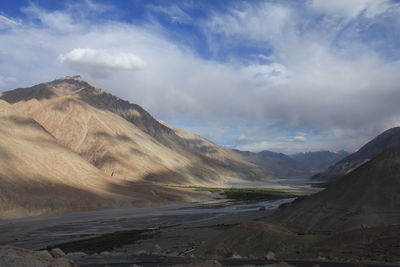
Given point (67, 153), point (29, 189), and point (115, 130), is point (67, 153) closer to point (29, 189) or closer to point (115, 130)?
point (29, 189)

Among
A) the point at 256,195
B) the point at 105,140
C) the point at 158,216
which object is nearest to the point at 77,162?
the point at 158,216

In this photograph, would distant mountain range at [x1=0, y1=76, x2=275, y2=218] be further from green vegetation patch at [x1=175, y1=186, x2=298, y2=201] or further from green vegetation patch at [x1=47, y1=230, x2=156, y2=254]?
green vegetation patch at [x1=47, y1=230, x2=156, y2=254]

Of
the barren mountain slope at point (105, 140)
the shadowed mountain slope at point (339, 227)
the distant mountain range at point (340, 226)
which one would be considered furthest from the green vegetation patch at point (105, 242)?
the barren mountain slope at point (105, 140)

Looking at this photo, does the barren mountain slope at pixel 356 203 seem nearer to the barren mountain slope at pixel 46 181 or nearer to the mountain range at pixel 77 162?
the barren mountain slope at pixel 46 181

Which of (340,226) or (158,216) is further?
(158,216)

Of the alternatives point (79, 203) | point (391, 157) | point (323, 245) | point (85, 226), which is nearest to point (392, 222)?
point (391, 157)

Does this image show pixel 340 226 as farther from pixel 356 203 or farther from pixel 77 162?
pixel 77 162
